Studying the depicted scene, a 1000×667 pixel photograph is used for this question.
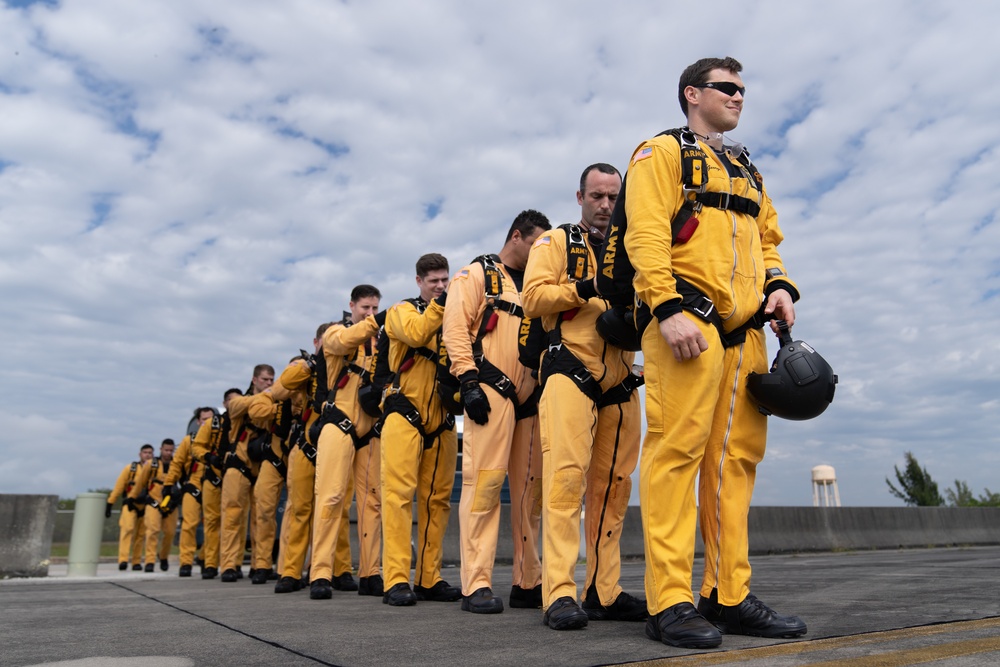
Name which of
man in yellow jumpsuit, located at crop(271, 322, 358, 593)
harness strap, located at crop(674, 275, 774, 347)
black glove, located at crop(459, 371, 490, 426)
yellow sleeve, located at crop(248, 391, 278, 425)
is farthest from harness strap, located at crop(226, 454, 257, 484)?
harness strap, located at crop(674, 275, 774, 347)

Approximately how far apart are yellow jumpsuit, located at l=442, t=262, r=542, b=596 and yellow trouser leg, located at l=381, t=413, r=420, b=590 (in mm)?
777

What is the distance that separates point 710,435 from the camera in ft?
11.1

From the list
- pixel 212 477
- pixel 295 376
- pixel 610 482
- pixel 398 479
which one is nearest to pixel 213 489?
pixel 212 477

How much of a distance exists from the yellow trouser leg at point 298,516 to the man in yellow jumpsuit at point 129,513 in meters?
9.13

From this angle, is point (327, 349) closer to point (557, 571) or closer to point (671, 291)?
point (557, 571)

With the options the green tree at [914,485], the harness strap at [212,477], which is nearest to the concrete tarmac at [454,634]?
the harness strap at [212,477]

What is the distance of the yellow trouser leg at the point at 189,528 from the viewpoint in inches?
439

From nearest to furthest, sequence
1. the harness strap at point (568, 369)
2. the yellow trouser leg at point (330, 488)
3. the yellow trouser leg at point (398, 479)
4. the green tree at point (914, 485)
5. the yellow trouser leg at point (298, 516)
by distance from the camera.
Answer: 1. the harness strap at point (568, 369)
2. the yellow trouser leg at point (398, 479)
3. the yellow trouser leg at point (330, 488)
4. the yellow trouser leg at point (298, 516)
5. the green tree at point (914, 485)

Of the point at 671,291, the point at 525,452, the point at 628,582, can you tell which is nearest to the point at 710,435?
the point at 671,291

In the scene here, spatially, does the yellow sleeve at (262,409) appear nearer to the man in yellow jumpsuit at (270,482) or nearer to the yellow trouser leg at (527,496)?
the man in yellow jumpsuit at (270,482)

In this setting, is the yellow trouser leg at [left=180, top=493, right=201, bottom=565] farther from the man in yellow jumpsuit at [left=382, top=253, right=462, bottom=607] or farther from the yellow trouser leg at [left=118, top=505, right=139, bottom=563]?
the man in yellow jumpsuit at [left=382, top=253, right=462, bottom=607]

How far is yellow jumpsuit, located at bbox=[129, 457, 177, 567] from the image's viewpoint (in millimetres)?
13961

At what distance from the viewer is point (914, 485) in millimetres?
34562

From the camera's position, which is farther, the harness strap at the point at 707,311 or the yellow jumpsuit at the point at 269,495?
the yellow jumpsuit at the point at 269,495
